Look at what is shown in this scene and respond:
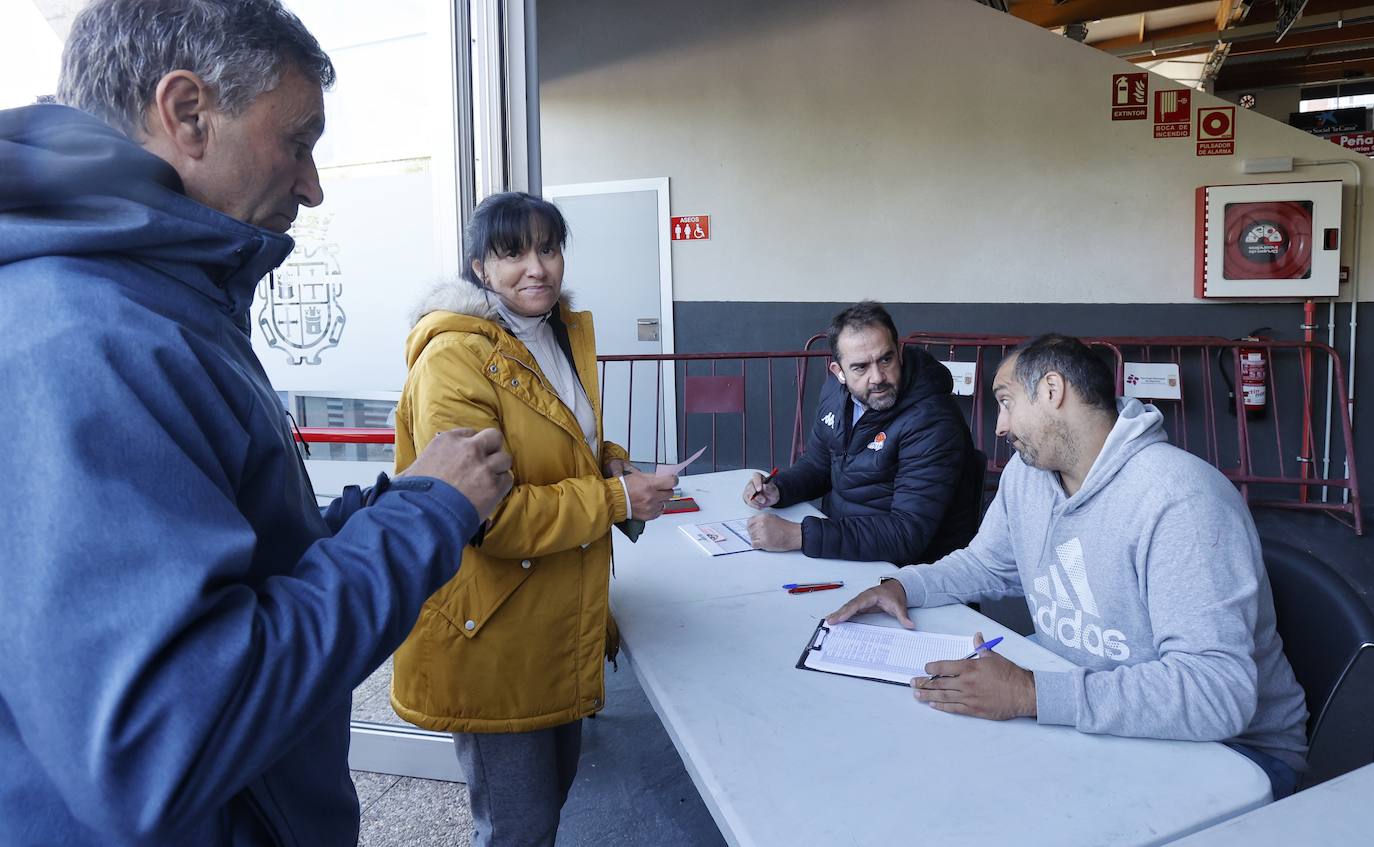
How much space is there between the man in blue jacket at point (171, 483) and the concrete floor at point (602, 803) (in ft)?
4.90

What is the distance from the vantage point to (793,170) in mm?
5914

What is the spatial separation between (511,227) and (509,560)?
0.65m

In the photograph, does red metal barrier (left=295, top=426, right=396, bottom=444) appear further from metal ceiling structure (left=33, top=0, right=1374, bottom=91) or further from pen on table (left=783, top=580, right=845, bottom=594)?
metal ceiling structure (left=33, top=0, right=1374, bottom=91)

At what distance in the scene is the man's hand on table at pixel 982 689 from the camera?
1.22 meters

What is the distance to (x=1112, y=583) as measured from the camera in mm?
1466

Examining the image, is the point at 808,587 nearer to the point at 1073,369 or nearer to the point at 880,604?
the point at 880,604

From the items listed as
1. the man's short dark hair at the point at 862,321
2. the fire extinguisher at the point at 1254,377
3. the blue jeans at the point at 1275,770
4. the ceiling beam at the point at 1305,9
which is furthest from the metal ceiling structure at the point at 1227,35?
the blue jeans at the point at 1275,770

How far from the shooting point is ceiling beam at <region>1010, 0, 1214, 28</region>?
5.62 m

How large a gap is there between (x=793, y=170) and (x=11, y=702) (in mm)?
5782

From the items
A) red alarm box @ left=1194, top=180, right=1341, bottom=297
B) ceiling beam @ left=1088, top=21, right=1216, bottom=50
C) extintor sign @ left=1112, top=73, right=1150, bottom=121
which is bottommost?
red alarm box @ left=1194, top=180, right=1341, bottom=297

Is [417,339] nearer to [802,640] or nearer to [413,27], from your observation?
[802,640]

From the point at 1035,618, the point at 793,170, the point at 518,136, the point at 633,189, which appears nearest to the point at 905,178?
the point at 793,170

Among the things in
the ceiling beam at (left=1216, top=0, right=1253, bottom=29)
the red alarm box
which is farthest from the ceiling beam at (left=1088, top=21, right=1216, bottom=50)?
the red alarm box

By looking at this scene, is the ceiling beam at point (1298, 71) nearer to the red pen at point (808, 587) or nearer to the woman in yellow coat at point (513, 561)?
the red pen at point (808, 587)
